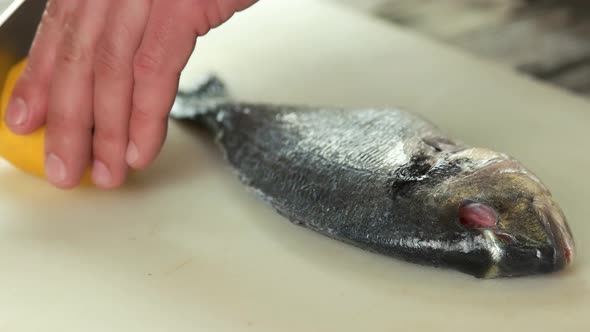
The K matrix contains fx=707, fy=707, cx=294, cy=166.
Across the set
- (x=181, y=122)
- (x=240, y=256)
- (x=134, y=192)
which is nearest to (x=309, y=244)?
(x=240, y=256)

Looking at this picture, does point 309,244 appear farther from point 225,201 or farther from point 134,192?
point 134,192

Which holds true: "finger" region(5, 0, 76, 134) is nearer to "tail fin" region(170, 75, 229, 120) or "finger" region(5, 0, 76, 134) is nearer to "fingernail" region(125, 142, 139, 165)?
"fingernail" region(125, 142, 139, 165)

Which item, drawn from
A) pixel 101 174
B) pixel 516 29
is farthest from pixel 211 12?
pixel 516 29

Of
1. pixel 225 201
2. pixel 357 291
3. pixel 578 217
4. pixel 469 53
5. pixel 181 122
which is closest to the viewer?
pixel 357 291

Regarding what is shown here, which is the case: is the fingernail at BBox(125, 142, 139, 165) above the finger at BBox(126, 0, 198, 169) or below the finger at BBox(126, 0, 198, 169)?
below

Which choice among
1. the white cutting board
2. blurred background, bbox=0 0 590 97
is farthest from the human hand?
blurred background, bbox=0 0 590 97

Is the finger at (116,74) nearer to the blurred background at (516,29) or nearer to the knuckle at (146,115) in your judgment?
the knuckle at (146,115)

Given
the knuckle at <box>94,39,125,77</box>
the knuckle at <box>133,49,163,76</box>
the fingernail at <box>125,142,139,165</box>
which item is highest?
the knuckle at <box>133,49,163,76</box>
